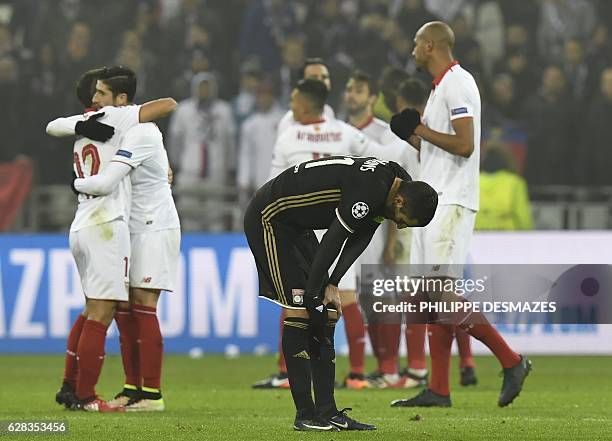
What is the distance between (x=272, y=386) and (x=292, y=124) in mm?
2173

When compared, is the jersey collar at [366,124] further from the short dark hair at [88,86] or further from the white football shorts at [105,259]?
the white football shorts at [105,259]

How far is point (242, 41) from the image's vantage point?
59.8ft

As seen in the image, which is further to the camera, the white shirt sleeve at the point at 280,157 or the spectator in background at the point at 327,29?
the spectator in background at the point at 327,29

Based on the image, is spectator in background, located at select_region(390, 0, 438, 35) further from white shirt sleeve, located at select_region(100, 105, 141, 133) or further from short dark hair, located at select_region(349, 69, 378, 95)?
white shirt sleeve, located at select_region(100, 105, 141, 133)

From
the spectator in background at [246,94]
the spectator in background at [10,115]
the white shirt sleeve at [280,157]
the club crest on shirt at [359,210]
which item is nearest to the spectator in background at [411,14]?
the spectator in background at [246,94]

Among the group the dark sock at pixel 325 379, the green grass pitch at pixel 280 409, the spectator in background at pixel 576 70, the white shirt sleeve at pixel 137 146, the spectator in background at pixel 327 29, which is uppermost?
the spectator in background at pixel 327 29

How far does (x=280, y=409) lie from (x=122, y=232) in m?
1.57

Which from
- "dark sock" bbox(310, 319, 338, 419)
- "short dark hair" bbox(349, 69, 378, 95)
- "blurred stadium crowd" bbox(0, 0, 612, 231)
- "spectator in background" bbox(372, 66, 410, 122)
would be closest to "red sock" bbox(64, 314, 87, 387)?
"dark sock" bbox(310, 319, 338, 419)

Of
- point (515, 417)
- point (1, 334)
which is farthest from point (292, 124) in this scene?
point (1, 334)

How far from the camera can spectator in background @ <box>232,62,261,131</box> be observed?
17766 millimetres

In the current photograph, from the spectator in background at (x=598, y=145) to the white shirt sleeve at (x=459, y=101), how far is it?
8430 millimetres

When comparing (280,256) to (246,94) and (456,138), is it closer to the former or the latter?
(456,138)

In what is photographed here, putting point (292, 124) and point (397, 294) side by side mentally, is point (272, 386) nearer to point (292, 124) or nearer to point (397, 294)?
point (397, 294)

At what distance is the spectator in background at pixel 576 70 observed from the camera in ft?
57.9
